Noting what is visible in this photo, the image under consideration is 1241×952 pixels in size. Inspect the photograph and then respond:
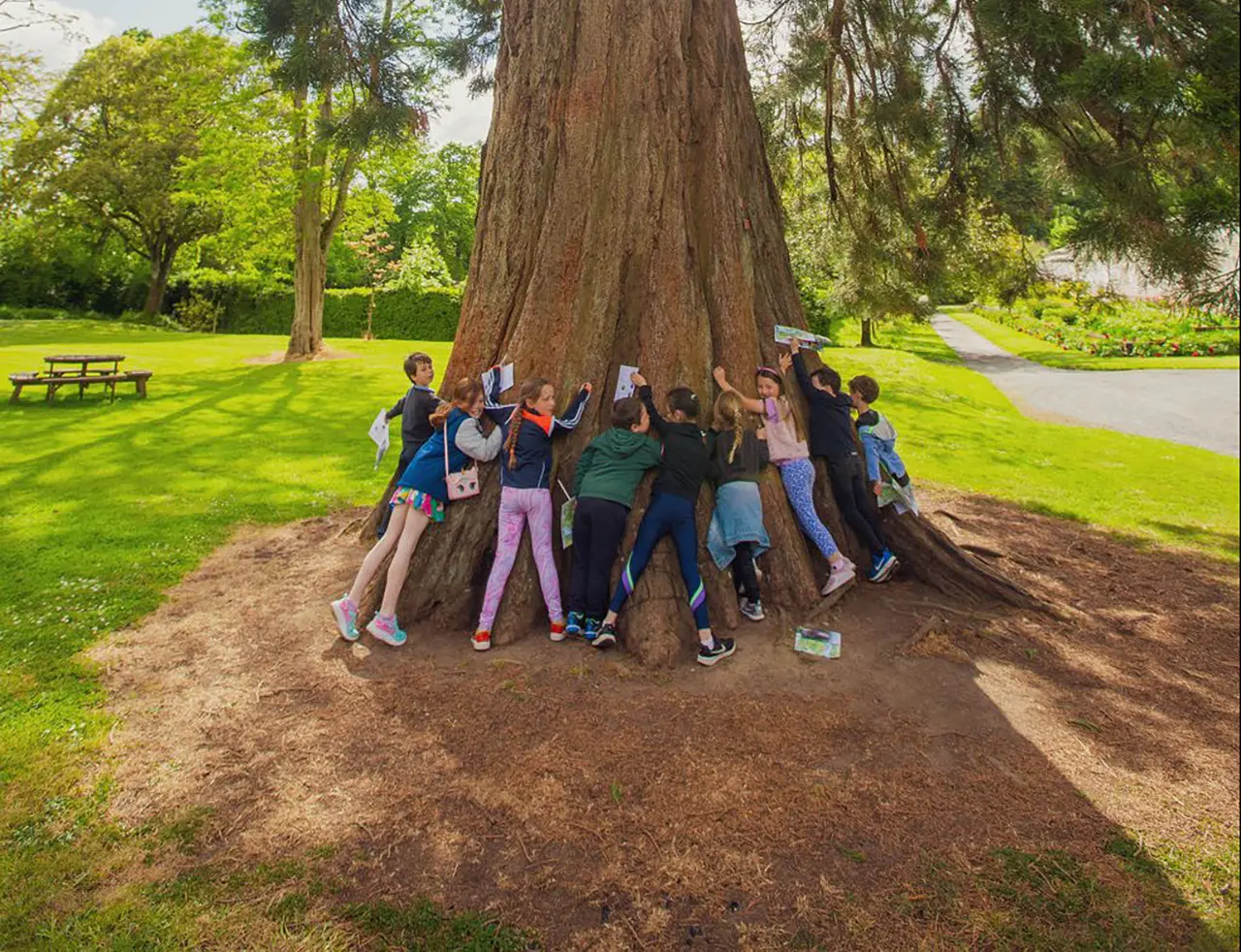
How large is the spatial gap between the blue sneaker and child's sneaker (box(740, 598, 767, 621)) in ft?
3.30

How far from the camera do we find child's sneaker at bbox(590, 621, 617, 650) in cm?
412

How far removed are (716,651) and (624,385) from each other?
186 cm

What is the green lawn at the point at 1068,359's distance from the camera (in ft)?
58.9

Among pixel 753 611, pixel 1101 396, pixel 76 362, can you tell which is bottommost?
pixel 753 611

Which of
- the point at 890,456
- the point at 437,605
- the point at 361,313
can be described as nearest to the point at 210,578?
the point at 437,605

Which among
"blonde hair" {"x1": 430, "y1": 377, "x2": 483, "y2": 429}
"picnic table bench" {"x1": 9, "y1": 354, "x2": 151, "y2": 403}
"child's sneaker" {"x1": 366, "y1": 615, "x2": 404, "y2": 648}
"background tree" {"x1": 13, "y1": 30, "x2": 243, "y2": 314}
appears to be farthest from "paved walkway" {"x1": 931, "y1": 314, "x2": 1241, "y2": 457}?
"background tree" {"x1": 13, "y1": 30, "x2": 243, "y2": 314}

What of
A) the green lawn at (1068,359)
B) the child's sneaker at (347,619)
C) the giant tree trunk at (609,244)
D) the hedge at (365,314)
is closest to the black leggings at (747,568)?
the giant tree trunk at (609,244)

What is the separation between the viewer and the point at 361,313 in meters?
26.3

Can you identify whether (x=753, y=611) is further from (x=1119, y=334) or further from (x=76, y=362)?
(x=1119, y=334)

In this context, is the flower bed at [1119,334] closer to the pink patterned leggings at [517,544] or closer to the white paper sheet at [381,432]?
the pink patterned leggings at [517,544]

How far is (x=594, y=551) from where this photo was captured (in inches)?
162

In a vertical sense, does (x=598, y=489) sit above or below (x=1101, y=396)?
below

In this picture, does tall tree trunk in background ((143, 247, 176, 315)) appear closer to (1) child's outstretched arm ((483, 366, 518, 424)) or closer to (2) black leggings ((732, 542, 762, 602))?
(1) child's outstretched arm ((483, 366, 518, 424))

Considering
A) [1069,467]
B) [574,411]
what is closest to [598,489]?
[574,411]
